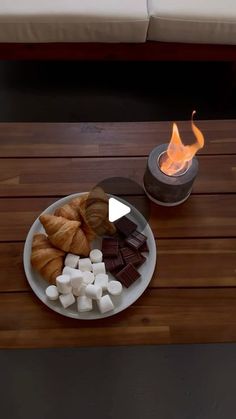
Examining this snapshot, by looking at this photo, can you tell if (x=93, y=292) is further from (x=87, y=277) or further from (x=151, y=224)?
(x=151, y=224)

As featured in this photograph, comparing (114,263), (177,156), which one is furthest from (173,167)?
(114,263)

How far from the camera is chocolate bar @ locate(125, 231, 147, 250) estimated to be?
0.83 m

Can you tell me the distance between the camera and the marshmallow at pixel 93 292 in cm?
76

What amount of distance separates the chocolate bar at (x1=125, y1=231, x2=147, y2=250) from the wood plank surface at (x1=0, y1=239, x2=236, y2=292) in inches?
2.2

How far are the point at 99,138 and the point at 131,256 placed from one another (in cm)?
35

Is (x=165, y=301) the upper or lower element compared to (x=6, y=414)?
upper

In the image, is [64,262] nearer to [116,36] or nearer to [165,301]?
[165,301]

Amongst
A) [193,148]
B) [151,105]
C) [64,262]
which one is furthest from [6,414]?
[151,105]

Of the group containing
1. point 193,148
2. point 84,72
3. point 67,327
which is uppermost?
point 193,148

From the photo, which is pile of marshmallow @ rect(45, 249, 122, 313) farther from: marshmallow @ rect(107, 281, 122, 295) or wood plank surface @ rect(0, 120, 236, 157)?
wood plank surface @ rect(0, 120, 236, 157)

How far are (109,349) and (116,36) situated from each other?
95cm

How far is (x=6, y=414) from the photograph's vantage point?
784 mm

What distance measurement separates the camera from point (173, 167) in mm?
854

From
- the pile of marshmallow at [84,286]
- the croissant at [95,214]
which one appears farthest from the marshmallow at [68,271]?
the croissant at [95,214]
